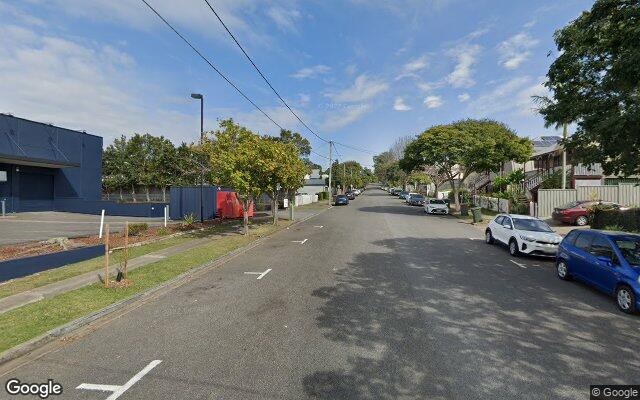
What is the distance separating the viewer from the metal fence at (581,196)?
80.3ft

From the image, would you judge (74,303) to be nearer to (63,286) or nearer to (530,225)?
(63,286)

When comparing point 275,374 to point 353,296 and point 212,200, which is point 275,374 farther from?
point 212,200

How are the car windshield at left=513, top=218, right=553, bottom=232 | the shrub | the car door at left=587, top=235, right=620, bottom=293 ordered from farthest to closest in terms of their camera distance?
the shrub < the car windshield at left=513, top=218, right=553, bottom=232 < the car door at left=587, top=235, right=620, bottom=293

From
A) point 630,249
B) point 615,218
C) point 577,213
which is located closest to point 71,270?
point 630,249

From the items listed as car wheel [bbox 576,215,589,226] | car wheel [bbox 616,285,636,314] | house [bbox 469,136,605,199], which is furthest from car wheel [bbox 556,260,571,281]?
house [bbox 469,136,605,199]

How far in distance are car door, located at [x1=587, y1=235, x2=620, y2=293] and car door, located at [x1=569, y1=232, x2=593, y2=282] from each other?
133mm

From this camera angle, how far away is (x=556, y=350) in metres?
5.05

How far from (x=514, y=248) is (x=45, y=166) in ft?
116

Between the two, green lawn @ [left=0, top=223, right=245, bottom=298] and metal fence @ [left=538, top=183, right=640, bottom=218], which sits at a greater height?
metal fence @ [left=538, top=183, right=640, bottom=218]

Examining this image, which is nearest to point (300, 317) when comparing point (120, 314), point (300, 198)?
point (120, 314)

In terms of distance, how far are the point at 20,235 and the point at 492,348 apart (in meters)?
19.9

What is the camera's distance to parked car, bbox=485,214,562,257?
1182 centimetres

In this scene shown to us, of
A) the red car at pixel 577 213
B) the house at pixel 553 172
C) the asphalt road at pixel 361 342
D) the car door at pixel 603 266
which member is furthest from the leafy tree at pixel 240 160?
the house at pixel 553 172

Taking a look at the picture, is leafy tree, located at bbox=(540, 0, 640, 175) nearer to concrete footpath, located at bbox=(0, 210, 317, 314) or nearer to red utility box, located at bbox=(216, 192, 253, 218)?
concrete footpath, located at bbox=(0, 210, 317, 314)
